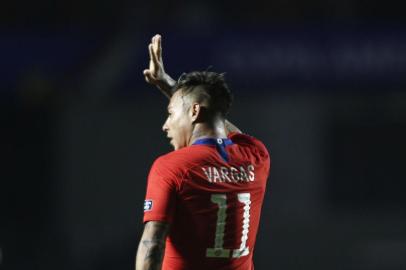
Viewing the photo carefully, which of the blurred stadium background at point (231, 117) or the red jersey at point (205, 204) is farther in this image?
the blurred stadium background at point (231, 117)

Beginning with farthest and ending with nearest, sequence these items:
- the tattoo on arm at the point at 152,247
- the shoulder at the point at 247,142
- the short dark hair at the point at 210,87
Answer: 1. the shoulder at the point at 247,142
2. the short dark hair at the point at 210,87
3. the tattoo on arm at the point at 152,247

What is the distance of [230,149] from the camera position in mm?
3332

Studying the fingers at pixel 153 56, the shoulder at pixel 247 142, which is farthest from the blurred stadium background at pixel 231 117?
the shoulder at pixel 247 142

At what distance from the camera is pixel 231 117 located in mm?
10672

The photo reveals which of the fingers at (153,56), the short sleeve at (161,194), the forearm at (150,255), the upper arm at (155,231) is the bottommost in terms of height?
the forearm at (150,255)

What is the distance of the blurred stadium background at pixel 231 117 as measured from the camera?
9461 mm

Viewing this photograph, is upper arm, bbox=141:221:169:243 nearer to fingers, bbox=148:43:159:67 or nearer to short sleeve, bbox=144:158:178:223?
short sleeve, bbox=144:158:178:223

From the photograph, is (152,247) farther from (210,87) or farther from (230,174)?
(210,87)

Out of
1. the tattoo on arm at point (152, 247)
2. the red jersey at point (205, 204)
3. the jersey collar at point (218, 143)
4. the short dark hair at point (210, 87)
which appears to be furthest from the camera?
the short dark hair at point (210, 87)

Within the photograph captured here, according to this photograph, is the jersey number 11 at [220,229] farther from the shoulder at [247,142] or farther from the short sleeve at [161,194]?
the shoulder at [247,142]

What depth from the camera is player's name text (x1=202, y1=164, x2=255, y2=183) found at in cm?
317
